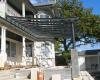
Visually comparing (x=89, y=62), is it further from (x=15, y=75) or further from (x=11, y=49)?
(x=15, y=75)

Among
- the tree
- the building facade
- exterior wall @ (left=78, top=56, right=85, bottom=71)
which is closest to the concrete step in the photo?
the building facade

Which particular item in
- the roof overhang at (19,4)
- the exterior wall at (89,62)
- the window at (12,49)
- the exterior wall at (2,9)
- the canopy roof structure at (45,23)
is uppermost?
the roof overhang at (19,4)

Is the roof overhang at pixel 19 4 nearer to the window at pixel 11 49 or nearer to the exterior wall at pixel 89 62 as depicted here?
the window at pixel 11 49

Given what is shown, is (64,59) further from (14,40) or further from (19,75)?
(19,75)

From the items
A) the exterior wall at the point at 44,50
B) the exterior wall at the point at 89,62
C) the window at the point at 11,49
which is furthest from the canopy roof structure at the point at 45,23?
the exterior wall at the point at 89,62

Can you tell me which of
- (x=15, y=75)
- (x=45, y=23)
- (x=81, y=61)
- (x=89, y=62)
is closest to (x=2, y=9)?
(x=45, y=23)

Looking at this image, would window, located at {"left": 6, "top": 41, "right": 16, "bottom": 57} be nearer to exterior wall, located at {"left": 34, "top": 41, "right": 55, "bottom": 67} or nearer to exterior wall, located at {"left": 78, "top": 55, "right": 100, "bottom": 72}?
exterior wall, located at {"left": 34, "top": 41, "right": 55, "bottom": 67}

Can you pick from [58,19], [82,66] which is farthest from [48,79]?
[82,66]

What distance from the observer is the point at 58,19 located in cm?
2042

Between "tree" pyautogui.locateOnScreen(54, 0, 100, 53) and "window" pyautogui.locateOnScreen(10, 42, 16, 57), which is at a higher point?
"tree" pyautogui.locateOnScreen(54, 0, 100, 53)

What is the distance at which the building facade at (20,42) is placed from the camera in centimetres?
1920

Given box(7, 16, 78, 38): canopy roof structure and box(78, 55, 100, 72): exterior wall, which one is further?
box(78, 55, 100, 72): exterior wall

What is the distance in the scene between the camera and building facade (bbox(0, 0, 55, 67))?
19203 millimetres

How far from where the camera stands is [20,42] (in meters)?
27.0
